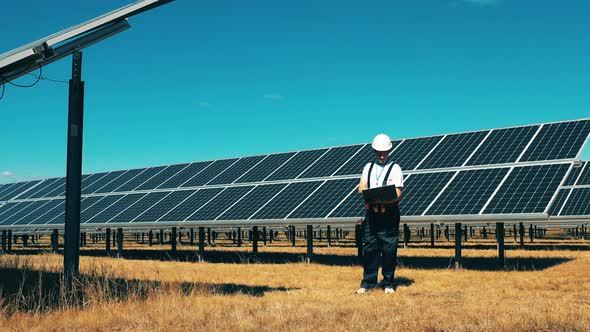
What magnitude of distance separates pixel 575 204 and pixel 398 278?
20358mm

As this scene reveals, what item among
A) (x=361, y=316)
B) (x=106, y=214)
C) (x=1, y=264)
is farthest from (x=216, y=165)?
(x=361, y=316)

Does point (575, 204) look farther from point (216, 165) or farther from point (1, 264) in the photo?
point (1, 264)

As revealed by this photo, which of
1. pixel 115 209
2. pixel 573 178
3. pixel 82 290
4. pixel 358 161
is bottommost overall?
pixel 82 290

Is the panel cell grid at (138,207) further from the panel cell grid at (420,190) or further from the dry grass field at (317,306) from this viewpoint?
the panel cell grid at (420,190)

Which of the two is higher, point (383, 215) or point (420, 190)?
point (420, 190)

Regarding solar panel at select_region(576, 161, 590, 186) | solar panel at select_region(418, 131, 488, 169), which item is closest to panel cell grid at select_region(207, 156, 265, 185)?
solar panel at select_region(418, 131, 488, 169)

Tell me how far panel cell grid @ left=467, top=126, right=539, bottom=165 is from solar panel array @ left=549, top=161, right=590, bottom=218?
10.9m

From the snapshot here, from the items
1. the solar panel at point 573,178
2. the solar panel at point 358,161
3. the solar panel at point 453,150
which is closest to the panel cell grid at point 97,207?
the solar panel at point 358,161

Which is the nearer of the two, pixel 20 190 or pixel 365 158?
pixel 365 158

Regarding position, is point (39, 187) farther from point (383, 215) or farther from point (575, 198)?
point (383, 215)

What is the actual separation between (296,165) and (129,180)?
10.7 metres

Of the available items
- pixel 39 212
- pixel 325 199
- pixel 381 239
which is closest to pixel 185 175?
pixel 39 212

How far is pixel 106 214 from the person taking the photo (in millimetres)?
23969

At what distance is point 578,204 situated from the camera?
2922 centimetres
